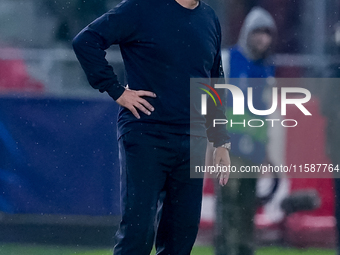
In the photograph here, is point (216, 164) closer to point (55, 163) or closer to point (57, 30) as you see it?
point (55, 163)

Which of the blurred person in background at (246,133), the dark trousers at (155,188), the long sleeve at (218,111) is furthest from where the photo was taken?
the blurred person in background at (246,133)

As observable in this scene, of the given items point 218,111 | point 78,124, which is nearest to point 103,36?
point 218,111

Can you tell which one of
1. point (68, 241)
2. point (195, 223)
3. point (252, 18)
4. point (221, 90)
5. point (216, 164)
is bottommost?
A: point (68, 241)

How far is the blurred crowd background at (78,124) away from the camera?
243 centimetres

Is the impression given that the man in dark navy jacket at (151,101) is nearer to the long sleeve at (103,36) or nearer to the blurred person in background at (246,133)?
the long sleeve at (103,36)

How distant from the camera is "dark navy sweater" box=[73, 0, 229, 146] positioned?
1.46 m

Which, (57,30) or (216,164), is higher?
(57,30)

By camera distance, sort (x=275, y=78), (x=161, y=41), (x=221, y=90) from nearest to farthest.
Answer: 1. (x=161, y=41)
2. (x=221, y=90)
3. (x=275, y=78)

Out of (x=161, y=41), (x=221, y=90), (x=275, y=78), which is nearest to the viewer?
(x=161, y=41)

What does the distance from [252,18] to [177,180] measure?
4.51 ft

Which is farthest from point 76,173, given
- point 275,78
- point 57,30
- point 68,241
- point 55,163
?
point 275,78

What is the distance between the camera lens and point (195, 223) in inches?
61.4

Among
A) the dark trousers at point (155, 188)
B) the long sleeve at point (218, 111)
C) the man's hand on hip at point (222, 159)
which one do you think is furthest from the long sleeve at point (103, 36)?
the man's hand on hip at point (222, 159)

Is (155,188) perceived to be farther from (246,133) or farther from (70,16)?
(70,16)
